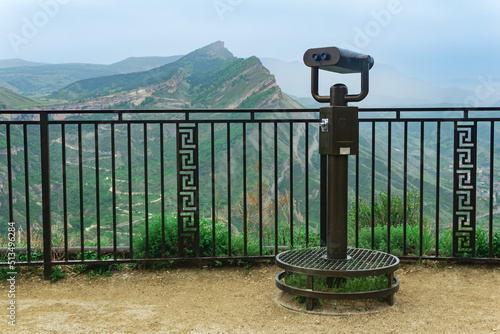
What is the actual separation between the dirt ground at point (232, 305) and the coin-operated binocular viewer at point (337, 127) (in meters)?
0.56

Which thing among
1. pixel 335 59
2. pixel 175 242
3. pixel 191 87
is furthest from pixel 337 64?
pixel 191 87

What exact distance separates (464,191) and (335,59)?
191cm

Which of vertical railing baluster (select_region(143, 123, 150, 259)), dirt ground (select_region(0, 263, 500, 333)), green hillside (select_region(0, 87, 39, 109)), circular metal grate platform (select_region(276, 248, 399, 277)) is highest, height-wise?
green hillside (select_region(0, 87, 39, 109))

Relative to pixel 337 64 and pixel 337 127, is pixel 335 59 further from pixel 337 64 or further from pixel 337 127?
pixel 337 127

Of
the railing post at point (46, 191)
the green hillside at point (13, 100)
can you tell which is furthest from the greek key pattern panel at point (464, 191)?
the green hillside at point (13, 100)

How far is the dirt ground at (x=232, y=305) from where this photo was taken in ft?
9.90

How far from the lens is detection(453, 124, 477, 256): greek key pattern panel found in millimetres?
4148

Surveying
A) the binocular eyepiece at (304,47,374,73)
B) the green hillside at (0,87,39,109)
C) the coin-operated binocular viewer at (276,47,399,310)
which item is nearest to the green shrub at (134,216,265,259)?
the coin-operated binocular viewer at (276,47,399,310)

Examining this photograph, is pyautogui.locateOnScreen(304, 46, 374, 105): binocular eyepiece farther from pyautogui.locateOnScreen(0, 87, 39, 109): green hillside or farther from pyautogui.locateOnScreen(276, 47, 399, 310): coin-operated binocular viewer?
pyautogui.locateOnScreen(0, 87, 39, 109): green hillside

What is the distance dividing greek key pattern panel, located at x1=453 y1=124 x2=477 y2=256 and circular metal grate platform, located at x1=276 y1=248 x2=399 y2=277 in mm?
1036

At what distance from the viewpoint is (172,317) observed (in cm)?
322

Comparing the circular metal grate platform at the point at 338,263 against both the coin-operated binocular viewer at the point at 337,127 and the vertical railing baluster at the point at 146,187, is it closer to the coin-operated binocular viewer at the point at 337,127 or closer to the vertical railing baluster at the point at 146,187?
the coin-operated binocular viewer at the point at 337,127

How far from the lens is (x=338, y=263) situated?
3.36 meters

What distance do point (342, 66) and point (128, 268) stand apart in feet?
8.54
